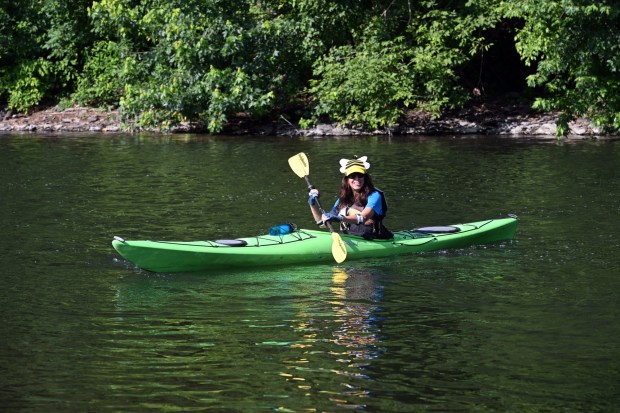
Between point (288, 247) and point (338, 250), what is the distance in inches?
20.1

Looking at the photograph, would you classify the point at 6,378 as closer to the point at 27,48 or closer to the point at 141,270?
the point at 141,270

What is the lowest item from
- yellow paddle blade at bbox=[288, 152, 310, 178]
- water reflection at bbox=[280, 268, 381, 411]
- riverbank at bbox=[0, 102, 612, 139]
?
water reflection at bbox=[280, 268, 381, 411]

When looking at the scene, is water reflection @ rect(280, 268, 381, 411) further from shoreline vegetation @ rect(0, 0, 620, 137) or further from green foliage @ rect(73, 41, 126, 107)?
green foliage @ rect(73, 41, 126, 107)

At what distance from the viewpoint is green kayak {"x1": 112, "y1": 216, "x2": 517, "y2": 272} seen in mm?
10445

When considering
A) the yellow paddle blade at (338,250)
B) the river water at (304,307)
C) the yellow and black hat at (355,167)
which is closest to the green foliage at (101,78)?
the river water at (304,307)

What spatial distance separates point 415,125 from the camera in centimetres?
2516

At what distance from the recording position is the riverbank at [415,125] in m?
24.3

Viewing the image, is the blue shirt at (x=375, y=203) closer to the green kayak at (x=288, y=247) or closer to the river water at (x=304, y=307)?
the green kayak at (x=288, y=247)

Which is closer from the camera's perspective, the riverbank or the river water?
the river water

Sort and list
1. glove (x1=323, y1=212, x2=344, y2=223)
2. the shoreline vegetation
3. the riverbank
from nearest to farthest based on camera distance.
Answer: glove (x1=323, y1=212, x2=344, y2=223) → the shoreline vegetation → the riverbank

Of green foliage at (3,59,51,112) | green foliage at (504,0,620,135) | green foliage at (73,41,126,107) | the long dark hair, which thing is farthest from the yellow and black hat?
green foliage at (3,59,51,112)

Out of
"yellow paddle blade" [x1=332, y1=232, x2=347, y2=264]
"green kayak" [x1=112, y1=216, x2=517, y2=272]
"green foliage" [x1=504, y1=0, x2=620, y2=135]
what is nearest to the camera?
"green kayak" [x1=112, y1=216, x2=517, y2=272]

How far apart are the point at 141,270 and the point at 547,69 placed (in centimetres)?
1253

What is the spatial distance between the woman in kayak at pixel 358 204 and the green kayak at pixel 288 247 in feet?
0.44
